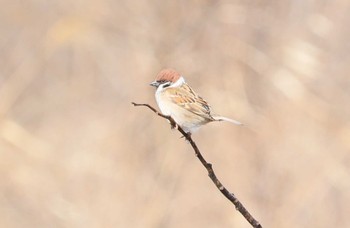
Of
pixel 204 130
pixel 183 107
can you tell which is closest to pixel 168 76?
pixel 183 107

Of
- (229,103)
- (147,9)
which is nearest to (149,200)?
(229,103)

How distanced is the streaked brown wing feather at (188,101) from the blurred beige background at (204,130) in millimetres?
1249

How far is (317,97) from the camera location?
2.68m

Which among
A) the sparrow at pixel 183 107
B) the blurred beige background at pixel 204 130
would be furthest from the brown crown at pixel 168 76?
the blurred beige background at pixel 204 130

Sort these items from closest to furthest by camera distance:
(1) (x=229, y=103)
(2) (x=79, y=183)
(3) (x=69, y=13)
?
(1) (x=229, y=103) → (3) (x=69, y=13) → (2) (x=79, y=183)

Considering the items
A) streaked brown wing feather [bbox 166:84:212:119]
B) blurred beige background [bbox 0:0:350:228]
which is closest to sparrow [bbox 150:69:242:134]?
streaked brown wing feather [bbox 166:84:212:119]

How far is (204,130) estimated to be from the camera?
292cm

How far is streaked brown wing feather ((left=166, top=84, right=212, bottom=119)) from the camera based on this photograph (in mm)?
1331

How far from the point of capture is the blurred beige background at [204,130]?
104 inches

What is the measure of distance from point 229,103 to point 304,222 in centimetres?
51

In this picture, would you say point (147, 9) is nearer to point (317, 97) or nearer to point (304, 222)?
point (317, 97)

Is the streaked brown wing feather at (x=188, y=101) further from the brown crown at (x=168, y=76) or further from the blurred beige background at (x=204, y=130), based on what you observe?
the blurred beige background at (x=204, y=130)

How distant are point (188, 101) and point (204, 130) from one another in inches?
61.4

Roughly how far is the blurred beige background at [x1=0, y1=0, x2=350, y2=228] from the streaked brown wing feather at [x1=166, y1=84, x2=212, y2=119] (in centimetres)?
125
